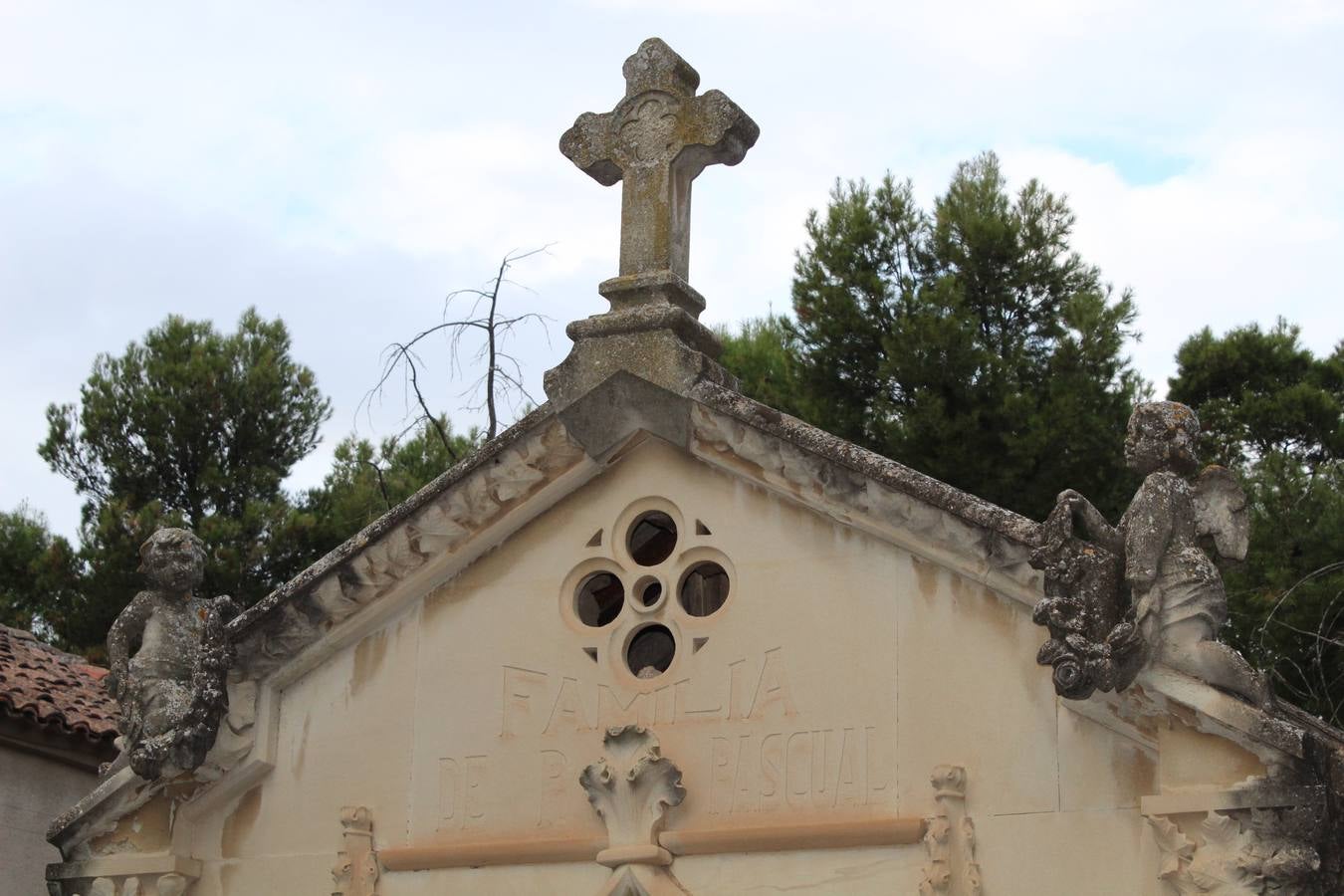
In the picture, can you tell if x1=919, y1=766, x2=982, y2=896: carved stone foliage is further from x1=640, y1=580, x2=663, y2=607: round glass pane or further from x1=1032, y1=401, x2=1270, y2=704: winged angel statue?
x1=640, y1=580, x2=663, y2=607: round glass pane

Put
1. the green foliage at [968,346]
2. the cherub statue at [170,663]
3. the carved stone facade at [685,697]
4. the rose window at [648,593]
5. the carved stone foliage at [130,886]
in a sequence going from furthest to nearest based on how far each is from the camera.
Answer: the green foliage at [968,346], the carved stone foliage at [130,886], the cherub statue at [170,663], the rose window at [648,593], the carved stone facade at [685,697]

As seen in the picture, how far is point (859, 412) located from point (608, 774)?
12721mm

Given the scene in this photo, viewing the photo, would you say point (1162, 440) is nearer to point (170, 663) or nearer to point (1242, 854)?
point (1242, 854)

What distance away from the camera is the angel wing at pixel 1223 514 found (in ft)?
27.6

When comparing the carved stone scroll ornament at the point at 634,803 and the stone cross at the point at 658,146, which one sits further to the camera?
the stone cross at the point at 658,146

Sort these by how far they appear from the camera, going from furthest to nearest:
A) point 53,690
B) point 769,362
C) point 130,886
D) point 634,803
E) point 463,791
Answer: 1. point 769,362
2. point 53,690
3. point 130,886
4. point 463,791
5. point 634,803

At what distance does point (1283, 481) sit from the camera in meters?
19.4

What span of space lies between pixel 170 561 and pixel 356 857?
183 centimetres

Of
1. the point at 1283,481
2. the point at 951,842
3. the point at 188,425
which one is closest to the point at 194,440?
the point at 188,425

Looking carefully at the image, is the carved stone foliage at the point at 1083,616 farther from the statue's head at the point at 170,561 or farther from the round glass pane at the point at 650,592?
the statue's head at the point at 170,561

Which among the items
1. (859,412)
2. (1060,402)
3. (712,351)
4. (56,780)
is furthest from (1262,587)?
(56,780)

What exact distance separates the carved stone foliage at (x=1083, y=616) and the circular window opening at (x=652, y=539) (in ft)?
7.57

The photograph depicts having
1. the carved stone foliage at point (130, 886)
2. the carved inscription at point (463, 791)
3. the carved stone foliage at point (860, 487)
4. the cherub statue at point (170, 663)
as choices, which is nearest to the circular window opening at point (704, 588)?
the carved stone foliage at point (860, 487)

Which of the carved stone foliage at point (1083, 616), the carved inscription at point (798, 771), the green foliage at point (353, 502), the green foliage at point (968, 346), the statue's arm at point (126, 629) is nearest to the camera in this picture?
the carved stone foliage at point (1083, 616)
